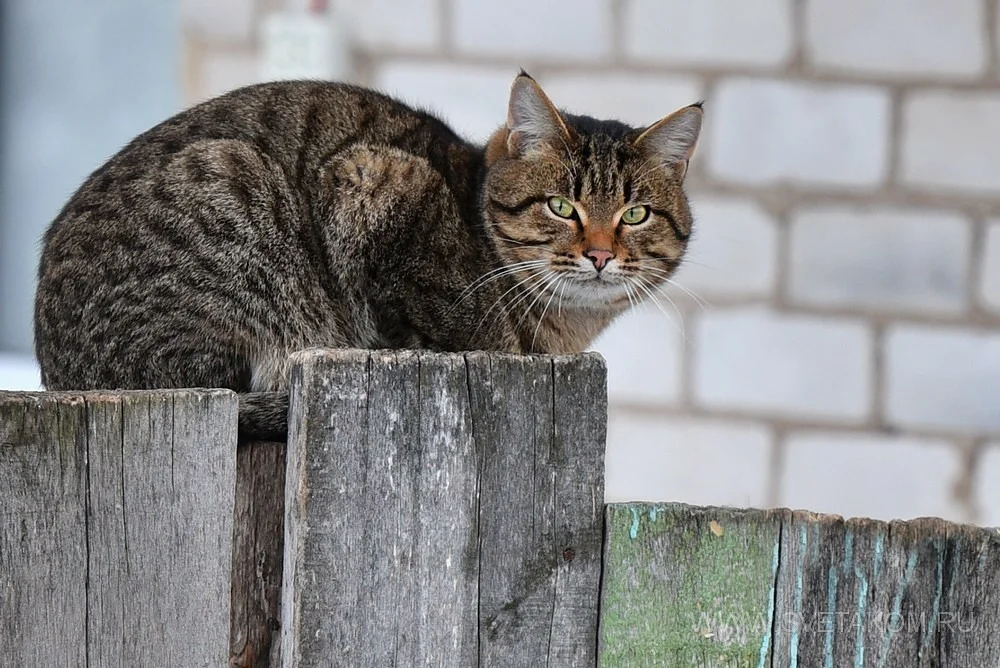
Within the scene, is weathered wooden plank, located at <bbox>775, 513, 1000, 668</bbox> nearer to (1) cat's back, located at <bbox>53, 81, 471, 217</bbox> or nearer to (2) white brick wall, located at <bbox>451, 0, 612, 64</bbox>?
(1) cat's back, located at <bbox>53, 81, 471, 217</bbox>

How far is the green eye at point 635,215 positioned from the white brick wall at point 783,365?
1515 mm

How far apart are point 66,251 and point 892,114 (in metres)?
2.60

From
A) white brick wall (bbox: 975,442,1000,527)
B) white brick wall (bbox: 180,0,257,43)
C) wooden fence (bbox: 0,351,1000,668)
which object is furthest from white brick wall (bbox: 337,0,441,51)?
wooden fence (bbox: 0,351,1000,668)

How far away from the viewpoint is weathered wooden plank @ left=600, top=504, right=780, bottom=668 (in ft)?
4.79

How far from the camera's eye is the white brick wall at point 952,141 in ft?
12.1

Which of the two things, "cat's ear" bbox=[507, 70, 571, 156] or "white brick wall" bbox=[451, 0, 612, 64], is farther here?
"white brick wall" bbox=[451, 0, 612, 64]

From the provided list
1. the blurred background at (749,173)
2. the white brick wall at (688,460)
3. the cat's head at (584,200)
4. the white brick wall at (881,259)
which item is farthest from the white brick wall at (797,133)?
the cat's head at (584,200)

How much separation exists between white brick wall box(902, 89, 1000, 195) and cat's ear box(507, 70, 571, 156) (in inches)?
69.8

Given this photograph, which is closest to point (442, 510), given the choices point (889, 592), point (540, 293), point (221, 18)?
point (889, 592)

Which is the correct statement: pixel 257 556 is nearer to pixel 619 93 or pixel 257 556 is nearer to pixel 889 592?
pixel 889 592

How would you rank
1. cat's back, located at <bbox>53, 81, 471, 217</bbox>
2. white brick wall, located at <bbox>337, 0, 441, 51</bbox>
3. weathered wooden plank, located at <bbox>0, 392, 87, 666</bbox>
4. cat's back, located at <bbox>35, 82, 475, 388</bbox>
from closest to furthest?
Answer: weathered wooden plank, located at <bbox>0, 392, 87, 666</bbox>
cat's back, located at <bbox>35, 82, 475, 388</bbox>
cat's back, located at <bbox>53, 81, 471, 217</bbox>
white brick wall, located at <bbox>337, 0, 441, 51</bbox>

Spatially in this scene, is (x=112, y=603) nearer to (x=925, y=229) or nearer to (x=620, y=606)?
(x=620, y=606)

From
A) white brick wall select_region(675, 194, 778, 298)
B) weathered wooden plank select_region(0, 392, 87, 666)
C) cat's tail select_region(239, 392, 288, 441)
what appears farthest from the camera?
white brick wall select_region(675, 194, 778, 298)

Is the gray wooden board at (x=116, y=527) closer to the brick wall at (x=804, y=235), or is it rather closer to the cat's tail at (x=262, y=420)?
the cat's tail at (x=262, y=420)
